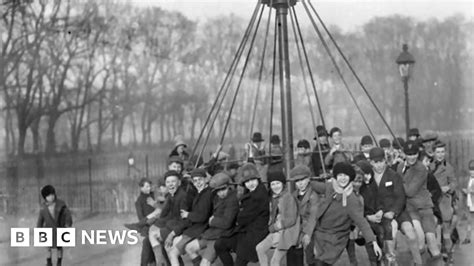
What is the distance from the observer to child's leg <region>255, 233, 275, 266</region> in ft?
9.31

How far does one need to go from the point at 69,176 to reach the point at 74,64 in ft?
3.02

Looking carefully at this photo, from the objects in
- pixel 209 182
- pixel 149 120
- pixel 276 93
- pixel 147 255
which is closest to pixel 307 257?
pixel 209 182

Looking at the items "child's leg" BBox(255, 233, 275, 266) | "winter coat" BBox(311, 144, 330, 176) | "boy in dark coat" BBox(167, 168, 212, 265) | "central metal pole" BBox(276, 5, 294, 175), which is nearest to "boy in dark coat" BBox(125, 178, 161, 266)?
"boy in dark coat" BBox(167, 168, 212, 265)

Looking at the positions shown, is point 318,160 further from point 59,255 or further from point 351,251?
point 59,255

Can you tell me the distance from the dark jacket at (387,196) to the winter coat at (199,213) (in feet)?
2.66

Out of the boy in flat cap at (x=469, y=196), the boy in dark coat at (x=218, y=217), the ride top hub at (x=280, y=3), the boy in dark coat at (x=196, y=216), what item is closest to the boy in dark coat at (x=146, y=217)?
the boy in dark coat at (x=196, y=216)

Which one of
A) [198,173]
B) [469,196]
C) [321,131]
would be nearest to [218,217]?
[198,173]

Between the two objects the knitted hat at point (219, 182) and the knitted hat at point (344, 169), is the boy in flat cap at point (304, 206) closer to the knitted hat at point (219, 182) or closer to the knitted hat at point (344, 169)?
the knitted hat at point (344, 169)

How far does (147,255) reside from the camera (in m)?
3.32

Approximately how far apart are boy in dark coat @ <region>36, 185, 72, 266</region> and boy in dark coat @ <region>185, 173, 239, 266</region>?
102cm

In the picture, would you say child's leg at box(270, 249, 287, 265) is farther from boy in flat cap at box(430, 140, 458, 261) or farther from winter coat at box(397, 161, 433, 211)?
boy in flat cap at box(430, 140, 458, 261)

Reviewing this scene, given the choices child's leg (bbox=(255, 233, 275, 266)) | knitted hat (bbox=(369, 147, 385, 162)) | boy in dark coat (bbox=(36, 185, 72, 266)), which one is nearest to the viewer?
child's leg (bbox=(255, 233, 275, 266))

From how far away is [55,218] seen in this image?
3578 mm

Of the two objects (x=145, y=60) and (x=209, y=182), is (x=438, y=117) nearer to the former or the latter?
(x=209, y=182)
